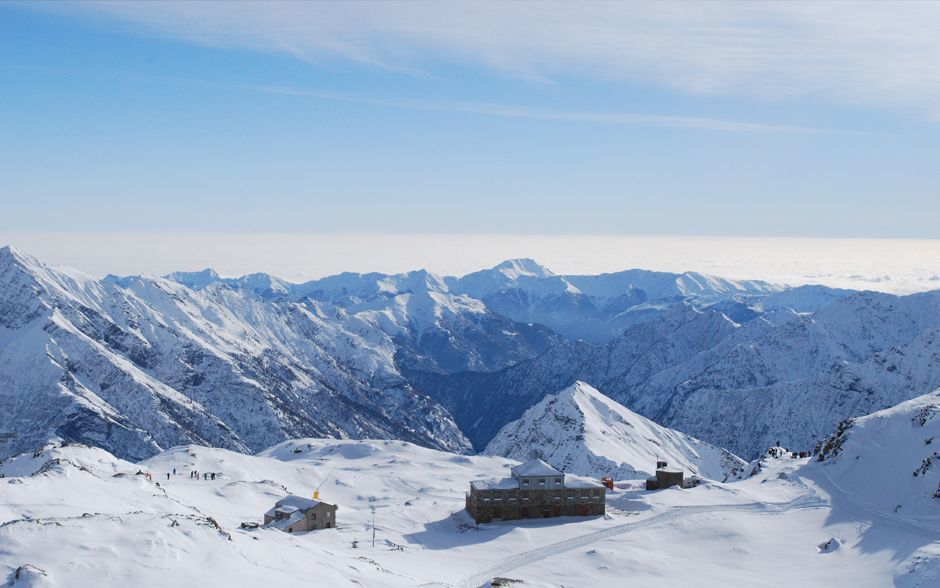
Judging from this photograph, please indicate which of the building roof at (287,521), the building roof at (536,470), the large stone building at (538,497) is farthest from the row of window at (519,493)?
the building roof at (287,521)

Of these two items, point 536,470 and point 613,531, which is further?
point 536,470

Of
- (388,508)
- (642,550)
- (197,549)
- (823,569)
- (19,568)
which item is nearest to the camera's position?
(19,568)

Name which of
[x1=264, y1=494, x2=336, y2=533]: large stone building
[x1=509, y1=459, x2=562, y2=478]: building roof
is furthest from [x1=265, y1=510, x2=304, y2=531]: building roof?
[x1=509, y1=459, x2=562, y2=478]: building roof

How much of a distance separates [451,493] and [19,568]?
108m

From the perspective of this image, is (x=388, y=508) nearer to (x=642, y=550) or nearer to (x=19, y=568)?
(x=642, y=550)

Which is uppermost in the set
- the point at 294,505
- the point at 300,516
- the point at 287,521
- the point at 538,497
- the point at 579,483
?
the point at 579,483

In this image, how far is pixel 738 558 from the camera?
82.6 meters

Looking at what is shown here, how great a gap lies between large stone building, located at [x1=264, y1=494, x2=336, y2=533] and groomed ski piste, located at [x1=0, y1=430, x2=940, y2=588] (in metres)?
2.12

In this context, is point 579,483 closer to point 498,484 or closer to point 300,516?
point 498,484

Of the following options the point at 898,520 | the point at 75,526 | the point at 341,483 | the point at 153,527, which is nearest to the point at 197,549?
the point at 153,527

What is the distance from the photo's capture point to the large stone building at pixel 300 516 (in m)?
90.9

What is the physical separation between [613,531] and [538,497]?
12431 mm

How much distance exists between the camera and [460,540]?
90812mm

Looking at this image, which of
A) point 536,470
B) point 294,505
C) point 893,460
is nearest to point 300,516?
point 294,505
